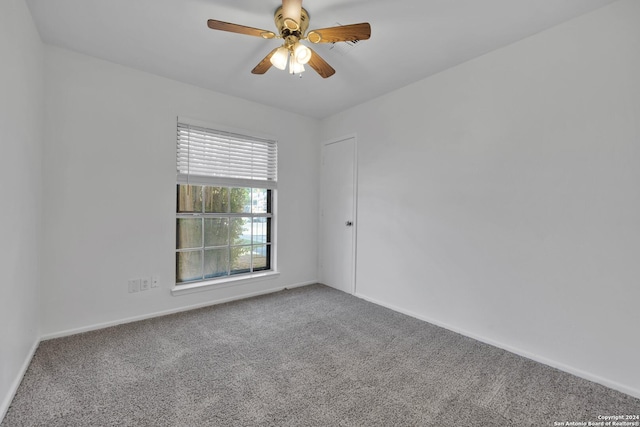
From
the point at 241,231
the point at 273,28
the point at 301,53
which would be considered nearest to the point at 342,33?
the point at 301,53

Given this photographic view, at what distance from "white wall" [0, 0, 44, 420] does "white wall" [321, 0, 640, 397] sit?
119 inches

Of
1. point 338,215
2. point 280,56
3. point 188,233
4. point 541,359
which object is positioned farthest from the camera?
point 338,215

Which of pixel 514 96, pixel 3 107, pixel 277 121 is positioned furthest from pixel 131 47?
pixel 514 96

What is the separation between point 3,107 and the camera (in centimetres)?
147

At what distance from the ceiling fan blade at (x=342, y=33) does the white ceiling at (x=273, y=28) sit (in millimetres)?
223

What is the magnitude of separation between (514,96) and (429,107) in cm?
75

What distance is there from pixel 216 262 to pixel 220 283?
0.26 metres

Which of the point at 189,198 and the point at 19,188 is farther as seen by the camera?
the point at 189,198

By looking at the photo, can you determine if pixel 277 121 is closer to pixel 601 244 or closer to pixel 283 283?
pixel 283 283

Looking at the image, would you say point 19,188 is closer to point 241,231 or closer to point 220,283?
point 220,283

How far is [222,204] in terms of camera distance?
3291 mm

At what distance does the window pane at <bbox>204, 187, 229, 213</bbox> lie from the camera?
3.18 metres

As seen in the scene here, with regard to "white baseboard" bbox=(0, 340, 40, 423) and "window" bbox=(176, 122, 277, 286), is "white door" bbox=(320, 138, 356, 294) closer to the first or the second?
"window" bbox=(176, 122, 277, 286)

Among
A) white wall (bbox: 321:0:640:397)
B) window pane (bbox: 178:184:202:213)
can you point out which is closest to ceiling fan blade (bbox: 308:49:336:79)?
white wall (bbox: 321:0:640:397)
